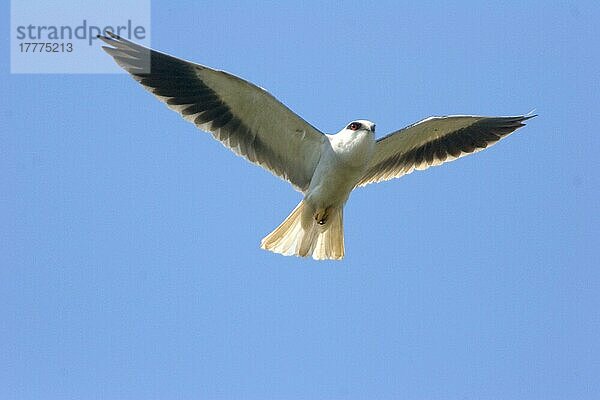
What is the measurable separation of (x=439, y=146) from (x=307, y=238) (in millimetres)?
2060

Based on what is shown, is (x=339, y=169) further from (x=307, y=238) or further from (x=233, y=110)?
(x=233, y=110)

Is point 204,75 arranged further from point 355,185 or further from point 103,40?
point 355,185

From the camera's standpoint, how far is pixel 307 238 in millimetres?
11570

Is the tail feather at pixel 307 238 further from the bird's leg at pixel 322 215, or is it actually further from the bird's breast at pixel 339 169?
the bird's breast at pixel 339 169

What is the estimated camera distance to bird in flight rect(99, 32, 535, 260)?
35.8 ft

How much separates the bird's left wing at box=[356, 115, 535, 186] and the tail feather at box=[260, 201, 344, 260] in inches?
38.4

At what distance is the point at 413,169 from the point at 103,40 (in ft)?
13.5

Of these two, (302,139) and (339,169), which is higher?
(302,139)

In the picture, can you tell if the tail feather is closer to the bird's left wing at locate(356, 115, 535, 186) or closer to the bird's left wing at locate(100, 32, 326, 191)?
the bird's left wing at locate(100, 32, 326, 191)

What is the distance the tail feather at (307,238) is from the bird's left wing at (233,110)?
20.2 inches

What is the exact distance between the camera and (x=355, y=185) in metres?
11.5

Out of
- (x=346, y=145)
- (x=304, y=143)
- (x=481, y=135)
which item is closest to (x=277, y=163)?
(x=304, y=143)

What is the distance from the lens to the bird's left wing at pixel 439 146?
1206cm

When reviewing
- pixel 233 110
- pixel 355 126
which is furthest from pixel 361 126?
pixel 233 110
